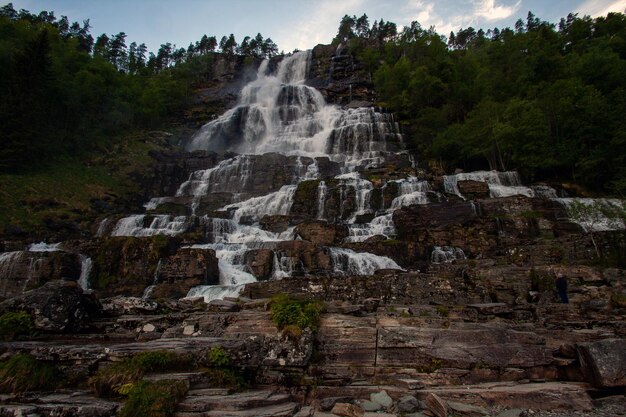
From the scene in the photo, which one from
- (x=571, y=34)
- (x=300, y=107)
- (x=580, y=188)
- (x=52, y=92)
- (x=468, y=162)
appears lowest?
(x=580, y=188)

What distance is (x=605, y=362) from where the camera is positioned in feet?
22.3

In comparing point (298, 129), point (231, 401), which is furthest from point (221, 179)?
point (231, 401)

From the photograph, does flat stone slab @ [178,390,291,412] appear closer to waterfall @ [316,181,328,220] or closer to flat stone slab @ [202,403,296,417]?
flat stone slab @ [202,403,296,417]

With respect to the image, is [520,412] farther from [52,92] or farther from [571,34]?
[571,34]

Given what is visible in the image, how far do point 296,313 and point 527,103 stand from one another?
39.5m

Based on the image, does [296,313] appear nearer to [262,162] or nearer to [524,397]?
[524,397]

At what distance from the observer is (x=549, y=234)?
22.9m

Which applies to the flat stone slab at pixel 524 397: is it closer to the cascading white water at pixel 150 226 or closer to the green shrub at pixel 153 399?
the green shrub at pixel 153 399

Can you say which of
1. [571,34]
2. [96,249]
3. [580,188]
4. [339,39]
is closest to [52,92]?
[96,249]

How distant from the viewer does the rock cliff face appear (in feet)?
22.3

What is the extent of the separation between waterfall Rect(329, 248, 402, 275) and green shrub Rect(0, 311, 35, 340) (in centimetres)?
1390

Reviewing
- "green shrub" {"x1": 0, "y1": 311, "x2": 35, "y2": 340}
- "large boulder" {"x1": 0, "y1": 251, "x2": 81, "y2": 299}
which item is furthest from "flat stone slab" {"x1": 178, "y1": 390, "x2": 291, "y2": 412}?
"large boulder" {"x1": 0, "y1": 251, "x2": 81, "y2": 299}

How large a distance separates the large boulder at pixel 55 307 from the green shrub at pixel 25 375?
2023mm

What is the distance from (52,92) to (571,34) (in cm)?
7640
